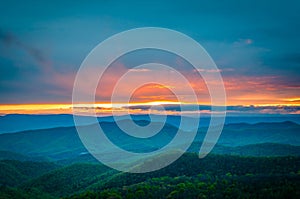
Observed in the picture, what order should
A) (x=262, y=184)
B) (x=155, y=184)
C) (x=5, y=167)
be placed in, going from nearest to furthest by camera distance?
(x=262, y=184)
(x=155, y=184)
(x=5, y=167)

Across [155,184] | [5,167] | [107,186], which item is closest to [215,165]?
[155,184]

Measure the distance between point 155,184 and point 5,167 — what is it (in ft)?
428

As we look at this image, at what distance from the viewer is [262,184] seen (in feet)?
301

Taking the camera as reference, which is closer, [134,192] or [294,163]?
[134,192]

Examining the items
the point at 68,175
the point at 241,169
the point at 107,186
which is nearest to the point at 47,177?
the point at 68,175

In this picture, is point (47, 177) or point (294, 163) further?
point (47, 177)

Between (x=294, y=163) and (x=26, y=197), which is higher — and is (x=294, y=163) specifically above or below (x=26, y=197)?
above

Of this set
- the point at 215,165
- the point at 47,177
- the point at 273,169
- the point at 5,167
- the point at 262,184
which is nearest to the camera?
the point at 262,184

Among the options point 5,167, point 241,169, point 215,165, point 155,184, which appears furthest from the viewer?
point 5,167

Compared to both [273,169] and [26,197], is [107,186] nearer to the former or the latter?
[26,197]

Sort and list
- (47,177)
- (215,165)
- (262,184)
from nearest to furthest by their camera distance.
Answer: (262,184), (215,165), (47,177)

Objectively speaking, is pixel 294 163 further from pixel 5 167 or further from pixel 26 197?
pixel 5 167

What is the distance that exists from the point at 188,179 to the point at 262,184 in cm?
2774

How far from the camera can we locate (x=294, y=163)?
11781 centimetres
